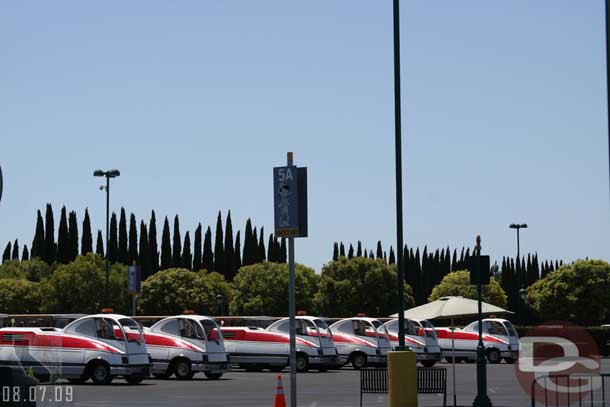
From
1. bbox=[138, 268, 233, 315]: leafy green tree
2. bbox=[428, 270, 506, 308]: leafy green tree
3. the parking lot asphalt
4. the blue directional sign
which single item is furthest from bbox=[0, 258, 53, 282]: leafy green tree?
the blue directional sign

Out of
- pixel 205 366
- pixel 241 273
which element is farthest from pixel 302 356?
pixel 241 273

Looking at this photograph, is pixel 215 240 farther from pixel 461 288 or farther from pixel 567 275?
pixel 567 275

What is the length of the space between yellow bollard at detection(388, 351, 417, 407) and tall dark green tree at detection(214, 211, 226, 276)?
8661cm

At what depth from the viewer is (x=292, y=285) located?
55.0ft

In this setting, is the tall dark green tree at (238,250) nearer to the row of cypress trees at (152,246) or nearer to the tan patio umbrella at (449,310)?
the row of cypress trees at (152,246)

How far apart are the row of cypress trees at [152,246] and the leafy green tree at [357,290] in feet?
69.3

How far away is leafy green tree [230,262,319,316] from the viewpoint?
84.4 m

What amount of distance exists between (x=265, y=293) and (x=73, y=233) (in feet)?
87.3

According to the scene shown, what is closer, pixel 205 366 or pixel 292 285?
pixel 292 285

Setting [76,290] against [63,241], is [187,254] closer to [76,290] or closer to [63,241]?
[63,241]

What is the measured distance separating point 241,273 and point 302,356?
46921 mm

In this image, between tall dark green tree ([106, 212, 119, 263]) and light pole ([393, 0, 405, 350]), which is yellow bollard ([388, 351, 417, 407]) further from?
tall dark green tree ([106, 212, 119, 263])

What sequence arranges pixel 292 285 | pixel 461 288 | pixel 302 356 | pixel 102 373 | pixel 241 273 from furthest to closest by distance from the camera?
pixel 461 288
pixel 241 273
pixel 302 356
pixel 102 373
pixel 292 285

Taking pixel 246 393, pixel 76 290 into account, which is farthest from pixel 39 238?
pixel 246 393
